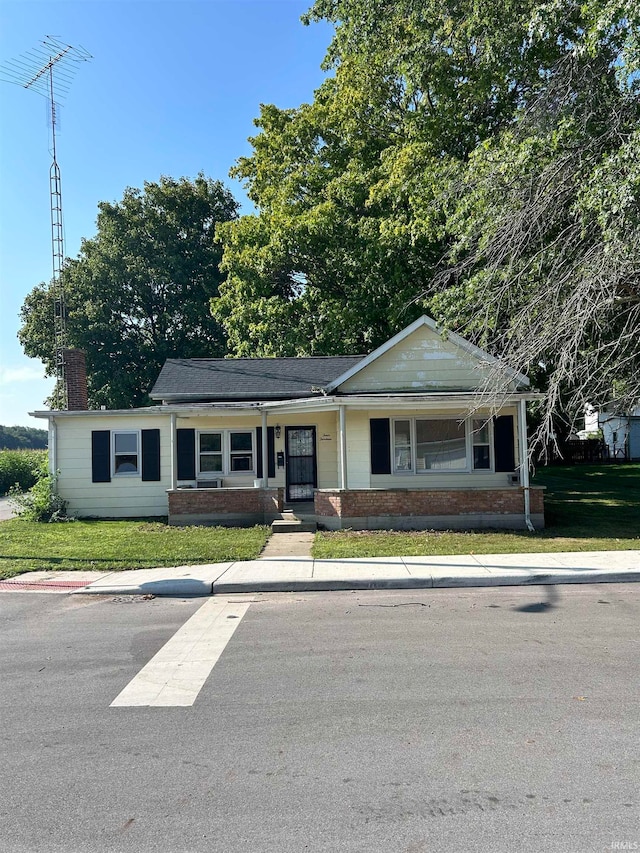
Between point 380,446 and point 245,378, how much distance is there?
5.09 meters

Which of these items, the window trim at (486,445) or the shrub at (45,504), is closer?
the window trim at (486,445)

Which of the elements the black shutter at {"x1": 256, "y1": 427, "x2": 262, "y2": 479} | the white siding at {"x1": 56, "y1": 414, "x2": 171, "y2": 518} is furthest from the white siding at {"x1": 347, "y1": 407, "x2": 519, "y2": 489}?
the white siding at {"x1": 56, "y1": 414, "x2": 171, "y2": 518}

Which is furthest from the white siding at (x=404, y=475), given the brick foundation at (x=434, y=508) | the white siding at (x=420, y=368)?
the brick foundation at (x=434, y=508)

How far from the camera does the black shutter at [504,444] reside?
15.5 metres

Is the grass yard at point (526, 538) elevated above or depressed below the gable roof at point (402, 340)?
below

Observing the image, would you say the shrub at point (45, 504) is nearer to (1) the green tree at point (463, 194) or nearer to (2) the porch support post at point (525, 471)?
(1) the green tree at point (463, 194)

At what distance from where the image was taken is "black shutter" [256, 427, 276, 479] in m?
16.9

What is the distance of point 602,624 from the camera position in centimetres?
673

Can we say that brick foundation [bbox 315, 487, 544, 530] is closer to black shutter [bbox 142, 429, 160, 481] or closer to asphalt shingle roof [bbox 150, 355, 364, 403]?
asphalt shingle roof [bbox 150, 355, 364, 403]

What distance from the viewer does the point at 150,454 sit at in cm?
1712

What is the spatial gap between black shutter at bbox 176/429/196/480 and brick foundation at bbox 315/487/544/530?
4.81 metres

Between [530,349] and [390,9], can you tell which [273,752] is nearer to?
[530,349]

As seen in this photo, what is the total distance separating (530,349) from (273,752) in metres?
8.50

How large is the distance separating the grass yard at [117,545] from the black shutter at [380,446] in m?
3.21
